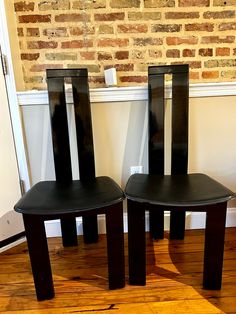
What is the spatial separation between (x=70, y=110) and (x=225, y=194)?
3.36ft

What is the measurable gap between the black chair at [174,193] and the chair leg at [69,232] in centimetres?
51

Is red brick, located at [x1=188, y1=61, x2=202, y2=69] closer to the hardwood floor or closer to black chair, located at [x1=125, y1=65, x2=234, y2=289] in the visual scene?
black chair, located at [x1=125, y1=65, x2=234, y2=289]

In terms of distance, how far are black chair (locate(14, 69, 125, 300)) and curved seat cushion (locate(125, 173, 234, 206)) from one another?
11 centimetres

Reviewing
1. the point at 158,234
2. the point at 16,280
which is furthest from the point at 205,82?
the point at 16,280

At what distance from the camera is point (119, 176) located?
5.64 feet

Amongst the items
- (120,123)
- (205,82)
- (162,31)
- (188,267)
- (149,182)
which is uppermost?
(162,31)

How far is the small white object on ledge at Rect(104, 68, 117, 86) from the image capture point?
1557 mm

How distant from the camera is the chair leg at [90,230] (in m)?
1.63

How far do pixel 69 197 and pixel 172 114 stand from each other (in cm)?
77

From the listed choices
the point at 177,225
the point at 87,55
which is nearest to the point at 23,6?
the point at 87,55

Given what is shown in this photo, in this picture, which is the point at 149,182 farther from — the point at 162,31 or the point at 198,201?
the point at 162,31

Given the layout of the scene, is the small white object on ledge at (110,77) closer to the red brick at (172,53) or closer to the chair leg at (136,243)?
the red brick at (172,53)

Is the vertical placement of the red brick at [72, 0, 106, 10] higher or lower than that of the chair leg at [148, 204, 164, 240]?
higher

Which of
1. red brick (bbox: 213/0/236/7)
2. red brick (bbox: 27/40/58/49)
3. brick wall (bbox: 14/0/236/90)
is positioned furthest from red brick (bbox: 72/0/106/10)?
red brick (bbox: 213/0/236/7)
